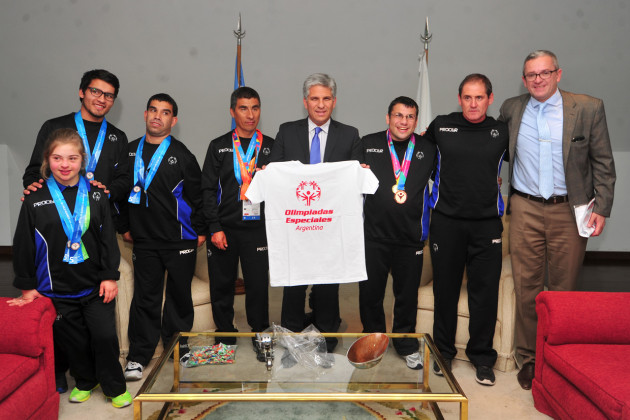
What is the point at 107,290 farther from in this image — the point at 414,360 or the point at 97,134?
the point at 414,360

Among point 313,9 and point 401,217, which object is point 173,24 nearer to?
point 313,9

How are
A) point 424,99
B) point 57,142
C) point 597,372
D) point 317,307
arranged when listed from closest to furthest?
point 597,372
point 57,142
point 317,307
point 424,99

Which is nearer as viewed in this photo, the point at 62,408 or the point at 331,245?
the point at 62,408

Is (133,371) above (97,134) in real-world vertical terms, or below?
below

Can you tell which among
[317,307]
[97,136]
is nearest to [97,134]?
[97,136]

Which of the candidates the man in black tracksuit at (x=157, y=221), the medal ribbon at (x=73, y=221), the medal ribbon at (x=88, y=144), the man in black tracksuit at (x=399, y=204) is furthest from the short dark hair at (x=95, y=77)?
the man in black tracksuit at (x=399, y=204)

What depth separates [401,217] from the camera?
123 inches

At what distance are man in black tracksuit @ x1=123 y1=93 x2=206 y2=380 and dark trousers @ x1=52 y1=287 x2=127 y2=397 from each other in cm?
34

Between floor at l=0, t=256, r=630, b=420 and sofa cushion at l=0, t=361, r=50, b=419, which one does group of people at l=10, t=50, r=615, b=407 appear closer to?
floor at l=0, t=256, r=630, b=420

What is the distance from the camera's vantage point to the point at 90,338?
282cm

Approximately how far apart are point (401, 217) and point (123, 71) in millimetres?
3609

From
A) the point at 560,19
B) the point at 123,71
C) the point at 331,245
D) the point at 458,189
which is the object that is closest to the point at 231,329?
the point at 331,245

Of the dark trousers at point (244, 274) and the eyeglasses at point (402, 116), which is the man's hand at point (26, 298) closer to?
the dark trousers at point (244, 274)

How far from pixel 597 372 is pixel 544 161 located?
4.07 ft
